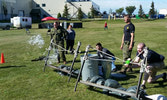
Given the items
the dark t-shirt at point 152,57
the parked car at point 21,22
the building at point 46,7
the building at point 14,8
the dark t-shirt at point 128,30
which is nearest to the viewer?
the dark t-shirt at point 152,57

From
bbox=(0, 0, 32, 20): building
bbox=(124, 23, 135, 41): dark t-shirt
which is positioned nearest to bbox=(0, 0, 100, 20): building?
bbox=(0, 0, 32, 20): building

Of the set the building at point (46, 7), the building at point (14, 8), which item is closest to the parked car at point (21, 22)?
the building at point (14, 8)

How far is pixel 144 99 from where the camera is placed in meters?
5.03

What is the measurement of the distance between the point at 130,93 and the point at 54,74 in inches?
163

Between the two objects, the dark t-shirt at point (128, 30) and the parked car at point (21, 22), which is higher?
the parked car at point (21, 22)

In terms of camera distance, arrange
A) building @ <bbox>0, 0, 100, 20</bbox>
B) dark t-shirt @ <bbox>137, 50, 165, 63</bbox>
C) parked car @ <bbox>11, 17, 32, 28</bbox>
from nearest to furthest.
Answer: dark t-shirt @ <bbox>137, 50, 165, 63</bbox>, parked car @ <bbox>11, 17, 32, 28</bbox>, building @ <bbox>0, 0, 100, 20</bbox>

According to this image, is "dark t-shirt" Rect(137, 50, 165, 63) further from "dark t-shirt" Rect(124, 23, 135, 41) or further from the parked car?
the parked car

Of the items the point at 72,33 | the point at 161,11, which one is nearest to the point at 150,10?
the point at 161,11

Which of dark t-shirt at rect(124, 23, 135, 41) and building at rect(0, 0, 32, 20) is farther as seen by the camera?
building at rect(0, 0, 32, 20)

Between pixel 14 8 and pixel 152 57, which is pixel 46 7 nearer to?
pixel 14 8

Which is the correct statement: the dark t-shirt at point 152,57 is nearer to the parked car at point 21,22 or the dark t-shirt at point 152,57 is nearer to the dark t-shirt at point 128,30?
the dark t-shirt at point 128,30

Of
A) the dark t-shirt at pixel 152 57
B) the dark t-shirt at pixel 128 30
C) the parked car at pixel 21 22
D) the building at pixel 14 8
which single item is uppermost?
the building at pixel 14 8

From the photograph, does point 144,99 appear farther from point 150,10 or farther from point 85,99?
point 150,10

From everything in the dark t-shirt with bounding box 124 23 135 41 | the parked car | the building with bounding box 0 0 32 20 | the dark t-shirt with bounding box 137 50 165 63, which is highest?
the building with bounding box 0 0 32 20
